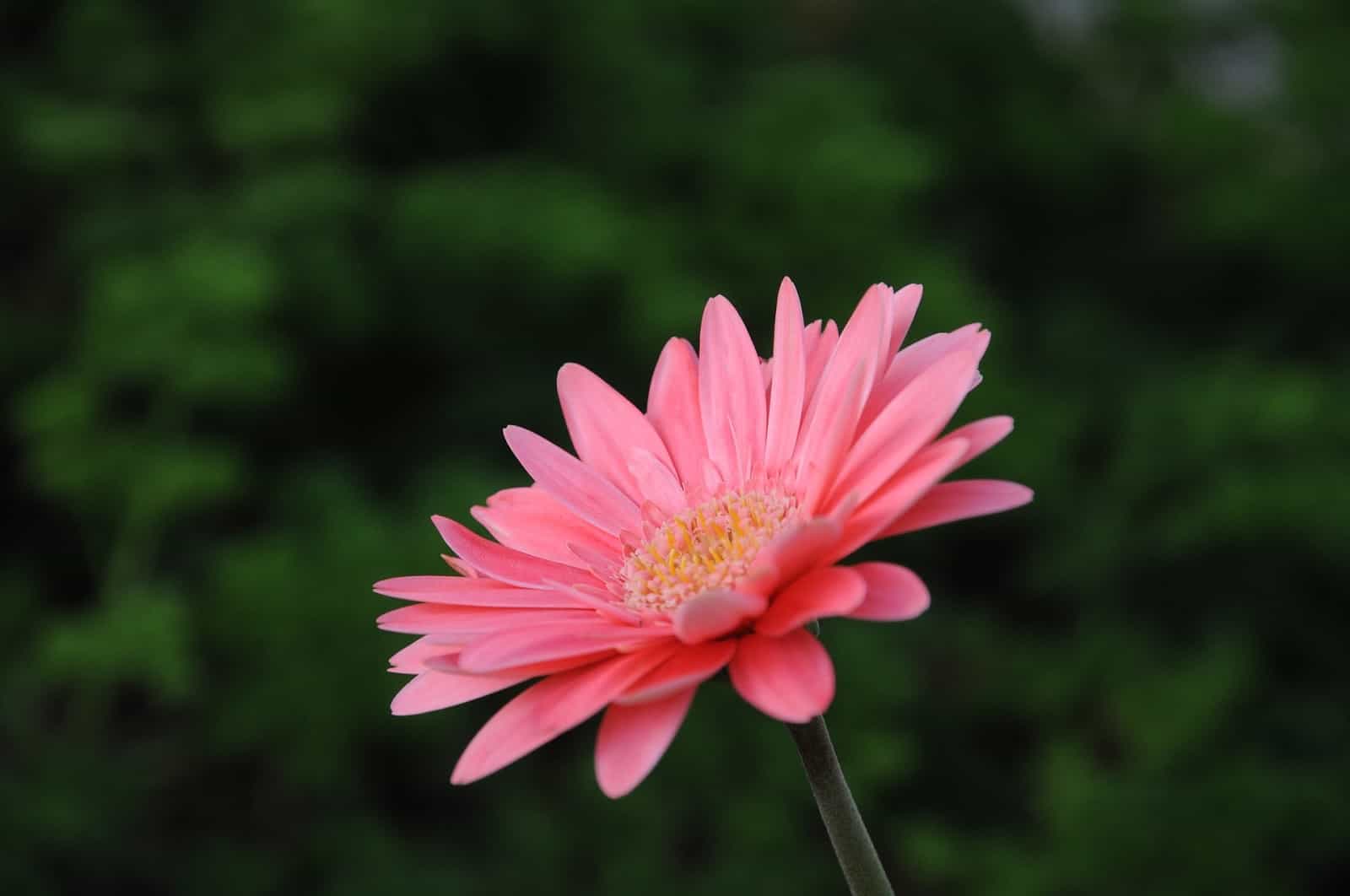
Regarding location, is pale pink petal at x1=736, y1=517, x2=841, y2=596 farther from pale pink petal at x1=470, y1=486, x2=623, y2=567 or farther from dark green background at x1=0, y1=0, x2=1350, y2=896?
dark green background at x1=0, y1=0, x2=1350, y2=896

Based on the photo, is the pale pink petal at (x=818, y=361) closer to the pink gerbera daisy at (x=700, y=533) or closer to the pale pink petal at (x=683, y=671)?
the pink gerbera daisy at (x=700, y=533)

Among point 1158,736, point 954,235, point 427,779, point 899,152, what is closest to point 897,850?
point 1158,736

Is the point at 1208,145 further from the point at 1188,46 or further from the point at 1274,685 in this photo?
the point at 1274,685

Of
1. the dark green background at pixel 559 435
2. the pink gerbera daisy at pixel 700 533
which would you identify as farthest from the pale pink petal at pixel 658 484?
the dark green background at pixel 559 435

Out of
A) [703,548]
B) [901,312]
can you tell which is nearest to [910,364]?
[901,312]

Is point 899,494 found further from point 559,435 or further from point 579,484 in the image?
point 559,435

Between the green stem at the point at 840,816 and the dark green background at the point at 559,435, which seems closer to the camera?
the green stem at the point at 840,816

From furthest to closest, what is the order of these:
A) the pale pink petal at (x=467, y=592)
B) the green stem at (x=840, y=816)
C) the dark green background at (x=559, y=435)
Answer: the dark green background at (x=559, y=435)
the pale pink petal at (x=467, y=592)
the green stem at (x=840, y=816)

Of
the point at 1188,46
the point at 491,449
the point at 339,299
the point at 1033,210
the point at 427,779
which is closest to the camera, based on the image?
the point at 427,779
